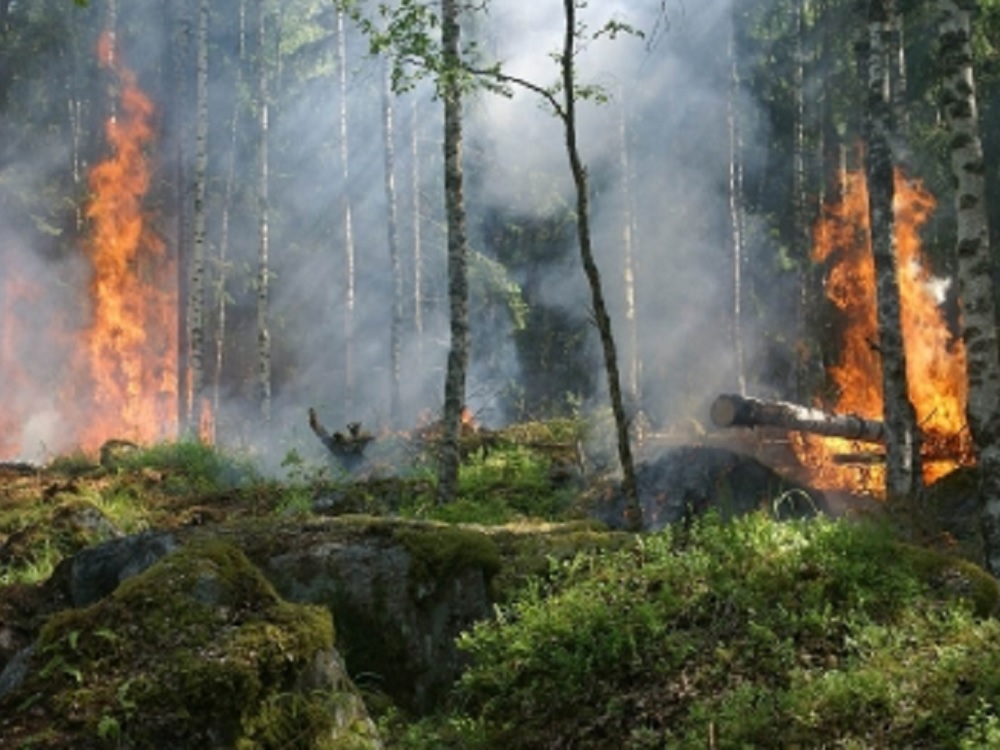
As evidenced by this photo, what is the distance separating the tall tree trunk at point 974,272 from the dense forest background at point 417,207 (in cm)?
1551

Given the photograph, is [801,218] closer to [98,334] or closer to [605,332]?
[605,332]

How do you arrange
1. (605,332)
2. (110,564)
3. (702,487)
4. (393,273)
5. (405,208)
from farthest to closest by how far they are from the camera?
1. (405,208)
2. (393,273)
3. (702,487)
4. (605,332)
5. (110,564)

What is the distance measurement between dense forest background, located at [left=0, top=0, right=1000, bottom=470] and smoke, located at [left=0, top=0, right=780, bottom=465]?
0.33 ft

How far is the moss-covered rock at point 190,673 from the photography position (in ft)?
13.9

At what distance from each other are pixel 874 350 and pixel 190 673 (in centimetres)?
1453

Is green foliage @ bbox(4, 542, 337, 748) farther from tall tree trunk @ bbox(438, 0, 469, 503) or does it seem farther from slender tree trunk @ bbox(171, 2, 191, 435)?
slender tree trunk @ bbox(171, 2, 191, 435)

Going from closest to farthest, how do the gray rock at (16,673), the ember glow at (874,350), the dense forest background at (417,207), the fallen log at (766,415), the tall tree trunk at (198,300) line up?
the gray rock at (16,673)
the fallen log at (766,415)
the ember glow at (874,350)
the tall tree trunk at (198,300)
the dense forest background at (417,207)

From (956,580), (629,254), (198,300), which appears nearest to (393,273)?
(198,300)

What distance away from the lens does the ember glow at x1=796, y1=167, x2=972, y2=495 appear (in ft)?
57.0

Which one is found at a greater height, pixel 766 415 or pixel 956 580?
pixel 766 415

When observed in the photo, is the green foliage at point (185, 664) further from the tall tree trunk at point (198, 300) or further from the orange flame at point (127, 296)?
the orange flame at point (127, 296)

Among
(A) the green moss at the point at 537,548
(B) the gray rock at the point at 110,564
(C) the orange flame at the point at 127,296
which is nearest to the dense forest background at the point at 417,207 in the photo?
(C) the orange flame at the point at 127,296

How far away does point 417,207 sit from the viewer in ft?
122

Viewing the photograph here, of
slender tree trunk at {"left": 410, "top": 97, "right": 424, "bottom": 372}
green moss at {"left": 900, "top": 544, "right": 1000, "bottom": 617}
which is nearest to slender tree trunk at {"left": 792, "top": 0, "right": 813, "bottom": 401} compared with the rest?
slender tree trunk at {"left": 410, "top": 97, "right": 424, "bottom": 372}
